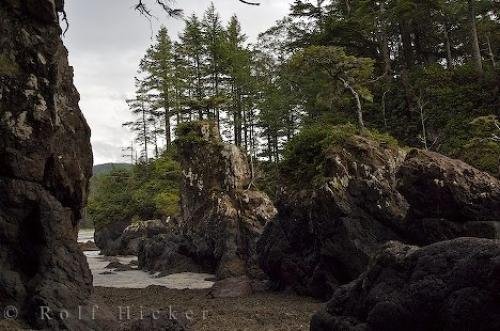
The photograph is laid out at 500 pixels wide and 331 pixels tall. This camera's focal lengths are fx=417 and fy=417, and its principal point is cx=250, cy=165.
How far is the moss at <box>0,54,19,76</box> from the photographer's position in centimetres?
952

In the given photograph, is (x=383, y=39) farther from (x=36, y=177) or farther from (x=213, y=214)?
(x=36, y=177)

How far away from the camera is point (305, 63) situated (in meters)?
22.5

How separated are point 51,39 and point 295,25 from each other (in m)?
29.7

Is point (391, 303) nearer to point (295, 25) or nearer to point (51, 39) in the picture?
point (51, 39)

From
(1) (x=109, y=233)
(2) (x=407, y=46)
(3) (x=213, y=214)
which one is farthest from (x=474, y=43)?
(1) (x=109, y=233)

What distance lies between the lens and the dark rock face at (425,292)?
207 inches

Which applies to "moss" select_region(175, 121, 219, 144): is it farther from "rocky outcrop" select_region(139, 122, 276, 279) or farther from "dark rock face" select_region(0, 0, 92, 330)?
"dark rock face" select_region(0, 0, 92, 330)

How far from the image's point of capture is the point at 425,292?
5.95m

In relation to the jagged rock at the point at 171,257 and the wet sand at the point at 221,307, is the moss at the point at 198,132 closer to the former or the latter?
the jagged rock at the point at 171,257

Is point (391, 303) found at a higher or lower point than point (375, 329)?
higher

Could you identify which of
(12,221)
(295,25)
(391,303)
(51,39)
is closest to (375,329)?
(391,303)

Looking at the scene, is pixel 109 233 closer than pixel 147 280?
No

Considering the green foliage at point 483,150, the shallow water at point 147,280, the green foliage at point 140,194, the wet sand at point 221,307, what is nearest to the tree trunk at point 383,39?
the green foliage at point 483,150
